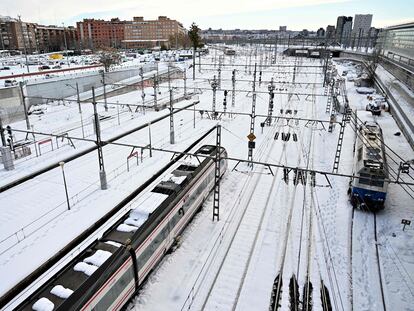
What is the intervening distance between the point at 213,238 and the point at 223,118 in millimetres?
26086

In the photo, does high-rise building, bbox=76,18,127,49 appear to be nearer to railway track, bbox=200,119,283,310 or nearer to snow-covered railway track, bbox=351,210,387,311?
railway track, bbox=200,119,283,310

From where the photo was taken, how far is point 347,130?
115 feet

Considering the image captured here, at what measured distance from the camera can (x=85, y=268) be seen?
33.0 ft

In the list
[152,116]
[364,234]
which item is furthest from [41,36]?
[364,234]

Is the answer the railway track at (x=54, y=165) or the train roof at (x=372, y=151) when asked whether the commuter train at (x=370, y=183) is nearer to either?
the train roof at (x=372, y=151)

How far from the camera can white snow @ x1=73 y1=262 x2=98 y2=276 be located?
993 cm

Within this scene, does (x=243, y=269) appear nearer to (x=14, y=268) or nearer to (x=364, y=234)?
(x=364, y=234)

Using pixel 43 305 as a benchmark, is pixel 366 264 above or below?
below

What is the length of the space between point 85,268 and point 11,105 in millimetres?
34936

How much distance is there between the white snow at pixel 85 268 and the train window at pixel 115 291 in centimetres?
83

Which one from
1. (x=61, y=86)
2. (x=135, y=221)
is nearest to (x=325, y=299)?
(x=135, y=221)

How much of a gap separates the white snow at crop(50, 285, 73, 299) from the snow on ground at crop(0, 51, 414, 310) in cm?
342

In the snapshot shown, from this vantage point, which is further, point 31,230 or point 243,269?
point 31,230

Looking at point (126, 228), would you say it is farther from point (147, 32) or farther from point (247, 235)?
point (147, 32)
